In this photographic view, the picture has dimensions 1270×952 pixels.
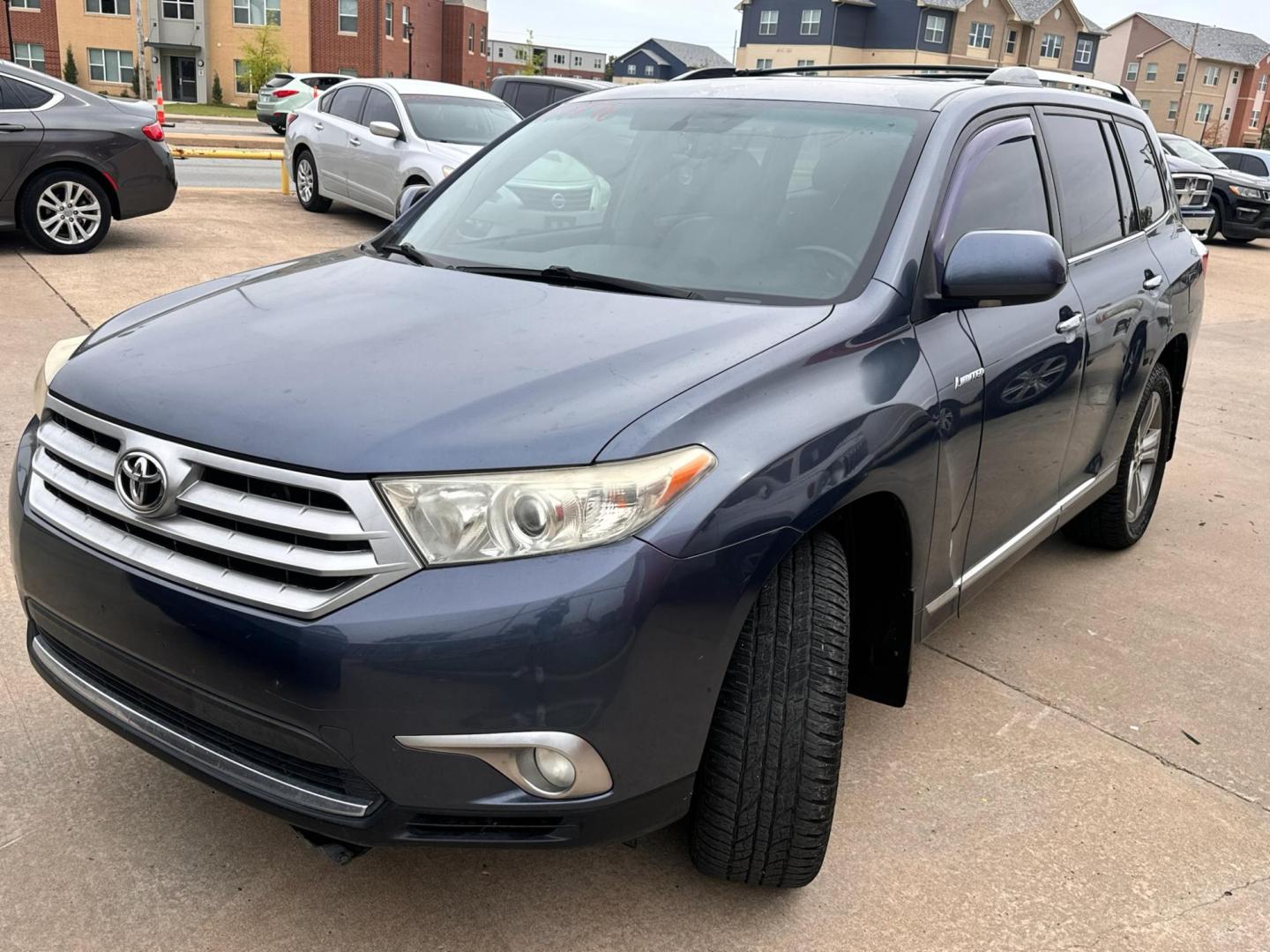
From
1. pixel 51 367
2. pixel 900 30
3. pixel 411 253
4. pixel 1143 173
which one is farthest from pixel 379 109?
pixel 900 30

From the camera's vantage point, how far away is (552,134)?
12.5 ft

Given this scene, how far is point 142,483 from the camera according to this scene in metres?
2.20

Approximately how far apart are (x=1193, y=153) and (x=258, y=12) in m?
45.7

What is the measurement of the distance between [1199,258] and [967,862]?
339 cm

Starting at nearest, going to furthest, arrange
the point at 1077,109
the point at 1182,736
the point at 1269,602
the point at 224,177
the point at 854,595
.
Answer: the point at 854,595 < the point at 1182,736 < the point at 1077,109 < the point at 1269,602 < the point at 224,177

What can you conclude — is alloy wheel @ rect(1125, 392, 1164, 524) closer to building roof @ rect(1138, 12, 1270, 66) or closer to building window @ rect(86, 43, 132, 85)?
building window @ rect(86, 43, 132, 85)

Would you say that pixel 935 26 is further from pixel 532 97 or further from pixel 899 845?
pixel 899 845

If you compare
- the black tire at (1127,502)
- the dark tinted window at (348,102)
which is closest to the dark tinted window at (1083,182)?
the black tire at (1127,502)

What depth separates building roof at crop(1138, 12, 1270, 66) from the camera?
7969 centimetres

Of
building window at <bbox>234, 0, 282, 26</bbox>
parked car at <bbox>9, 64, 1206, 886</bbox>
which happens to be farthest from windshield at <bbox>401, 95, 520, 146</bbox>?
building window at <bbox>234, 0, 282, 26</bbox>

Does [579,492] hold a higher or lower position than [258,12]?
lower

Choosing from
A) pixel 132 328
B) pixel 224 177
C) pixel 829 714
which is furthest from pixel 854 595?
pixel 224 177

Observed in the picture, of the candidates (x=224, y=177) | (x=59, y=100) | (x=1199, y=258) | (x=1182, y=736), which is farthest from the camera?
(x=224, y=177)

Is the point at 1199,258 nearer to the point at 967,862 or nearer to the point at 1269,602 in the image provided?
the point at 1269,602
